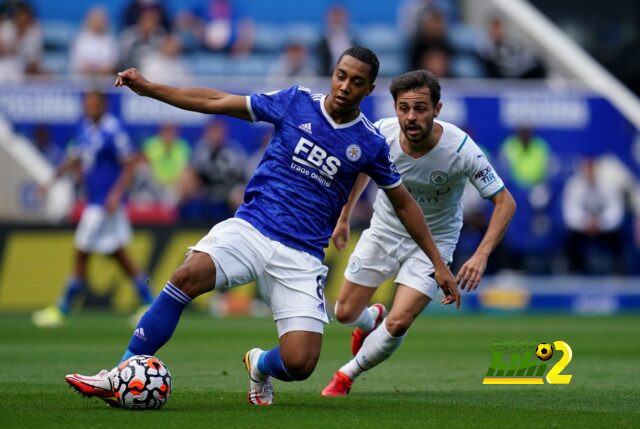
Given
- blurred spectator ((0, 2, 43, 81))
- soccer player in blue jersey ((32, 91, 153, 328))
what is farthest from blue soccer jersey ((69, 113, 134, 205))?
blurred spectator ((0, 2, 43, 81))

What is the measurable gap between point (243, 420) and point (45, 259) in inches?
508

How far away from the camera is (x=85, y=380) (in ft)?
25.0

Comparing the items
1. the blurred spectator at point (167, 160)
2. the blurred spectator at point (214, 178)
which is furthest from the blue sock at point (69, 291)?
the blurred spectator at point (167, 160)

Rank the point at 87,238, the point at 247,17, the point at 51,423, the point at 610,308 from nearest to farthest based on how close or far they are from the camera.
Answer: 1. the point at 51,423
2. the point at 87,238
3. the point at 610,308
4. the point at 247,17

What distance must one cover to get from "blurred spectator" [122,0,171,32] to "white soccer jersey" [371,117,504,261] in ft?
49.6

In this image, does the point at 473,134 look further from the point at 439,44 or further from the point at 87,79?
the point at 87,79

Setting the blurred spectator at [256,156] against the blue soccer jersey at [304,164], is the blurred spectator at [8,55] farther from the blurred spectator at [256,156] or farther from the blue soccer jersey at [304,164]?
the blue soccer jersey at [304,164]

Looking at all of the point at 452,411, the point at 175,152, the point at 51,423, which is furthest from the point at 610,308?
the point at 51,423

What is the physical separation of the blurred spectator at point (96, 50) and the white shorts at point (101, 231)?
6.80 meters

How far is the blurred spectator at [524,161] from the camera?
2212 centimetres

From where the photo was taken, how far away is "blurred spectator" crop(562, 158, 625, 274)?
71.3ft

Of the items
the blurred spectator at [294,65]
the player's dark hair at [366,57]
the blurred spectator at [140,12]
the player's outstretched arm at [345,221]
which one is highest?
the blurred spectator at [140,12]

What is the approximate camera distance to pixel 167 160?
2161 centimetres

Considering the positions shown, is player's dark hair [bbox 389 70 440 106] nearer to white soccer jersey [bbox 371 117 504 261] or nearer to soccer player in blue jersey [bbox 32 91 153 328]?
white soccer jersey [bbox 371 117 504 261]
